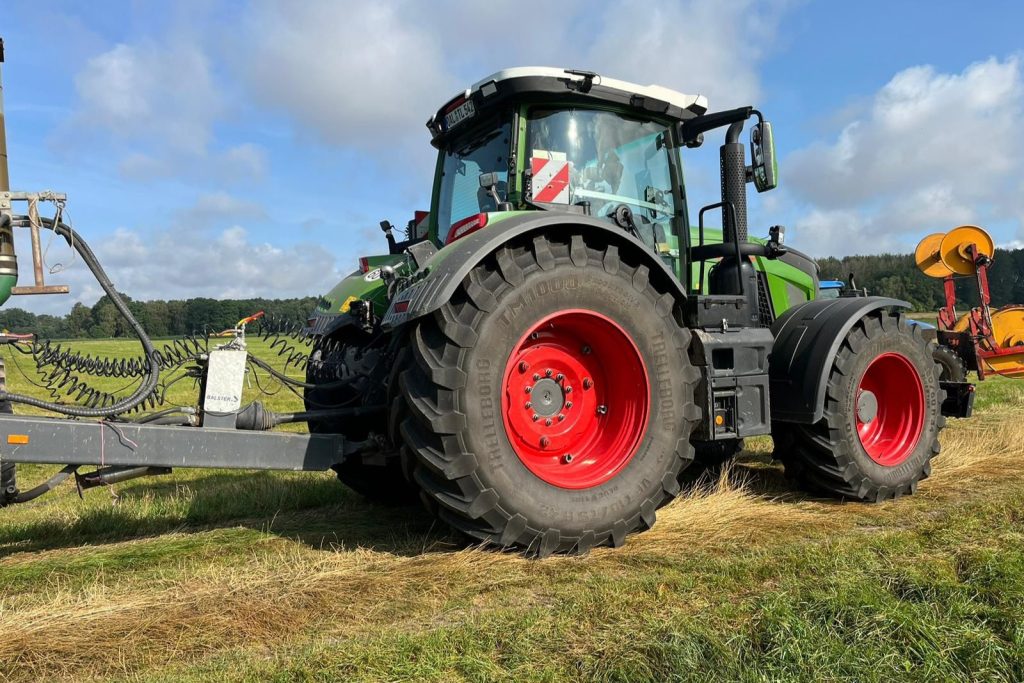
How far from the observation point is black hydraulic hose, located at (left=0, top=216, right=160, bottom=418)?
3.40 metres

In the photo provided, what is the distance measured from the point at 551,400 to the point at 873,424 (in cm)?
266

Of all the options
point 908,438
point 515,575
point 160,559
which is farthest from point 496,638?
point 908,438

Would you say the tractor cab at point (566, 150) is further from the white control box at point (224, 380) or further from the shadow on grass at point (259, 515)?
the shadow on grass at point (259, 515)

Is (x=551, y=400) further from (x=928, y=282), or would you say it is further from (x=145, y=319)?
(x=928, y=282)

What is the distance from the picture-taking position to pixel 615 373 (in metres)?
4.01

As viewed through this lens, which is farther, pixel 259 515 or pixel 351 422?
pixel 259 515

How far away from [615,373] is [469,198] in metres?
1.65

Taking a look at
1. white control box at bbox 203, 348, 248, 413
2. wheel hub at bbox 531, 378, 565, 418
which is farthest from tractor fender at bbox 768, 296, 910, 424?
white control box at bbox 203, 348, 248, 413

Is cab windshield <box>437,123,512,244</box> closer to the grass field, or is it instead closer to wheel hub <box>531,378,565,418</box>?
wheel hub <box>531,378,565,418</box>

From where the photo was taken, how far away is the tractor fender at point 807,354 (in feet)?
14.6

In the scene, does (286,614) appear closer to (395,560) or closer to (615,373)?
(395,560)

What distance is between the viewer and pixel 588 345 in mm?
4047

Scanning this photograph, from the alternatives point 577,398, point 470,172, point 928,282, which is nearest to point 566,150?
point 470,172

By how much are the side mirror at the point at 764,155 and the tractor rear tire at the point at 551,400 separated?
1118 mm
